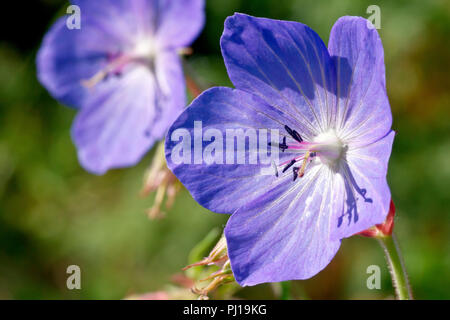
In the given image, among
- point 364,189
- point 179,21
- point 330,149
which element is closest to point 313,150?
point 330,149

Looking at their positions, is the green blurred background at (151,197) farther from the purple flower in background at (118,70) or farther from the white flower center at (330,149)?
the white flower center at (330,149)

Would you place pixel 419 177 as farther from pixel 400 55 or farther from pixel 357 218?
pixel 357 218

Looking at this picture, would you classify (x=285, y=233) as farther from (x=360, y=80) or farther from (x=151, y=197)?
(x=151, y=197)

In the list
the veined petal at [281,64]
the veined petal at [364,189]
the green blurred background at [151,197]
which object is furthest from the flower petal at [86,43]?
the veined petal at [364,189]

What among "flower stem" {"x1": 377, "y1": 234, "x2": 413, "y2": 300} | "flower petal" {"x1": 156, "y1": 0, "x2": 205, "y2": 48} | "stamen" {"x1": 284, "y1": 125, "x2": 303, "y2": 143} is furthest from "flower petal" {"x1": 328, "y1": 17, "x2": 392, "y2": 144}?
"flower petal" {"x1": 156, "y1": 0, "x2": 205, "y2": 48}

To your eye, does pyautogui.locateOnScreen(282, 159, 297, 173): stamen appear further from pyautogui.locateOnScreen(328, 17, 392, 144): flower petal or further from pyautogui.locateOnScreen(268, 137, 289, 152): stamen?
pyautogui.locateOnScreen(328, 17, 392, 144): flower petal
